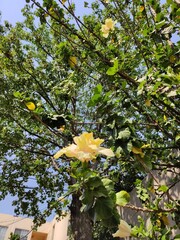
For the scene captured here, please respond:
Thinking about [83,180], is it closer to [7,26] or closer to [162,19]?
[162,19]

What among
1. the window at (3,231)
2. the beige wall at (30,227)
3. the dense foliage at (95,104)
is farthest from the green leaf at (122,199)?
the window at (3,231)

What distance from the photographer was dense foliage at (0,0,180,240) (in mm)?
1502

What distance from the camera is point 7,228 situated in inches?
910

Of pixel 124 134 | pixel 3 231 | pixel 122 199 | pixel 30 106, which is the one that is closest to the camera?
pixel 122 199

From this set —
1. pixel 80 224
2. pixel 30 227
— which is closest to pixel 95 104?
pixel 80 224

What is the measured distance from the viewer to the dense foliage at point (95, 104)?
4.93 feet

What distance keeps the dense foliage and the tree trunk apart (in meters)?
0.04

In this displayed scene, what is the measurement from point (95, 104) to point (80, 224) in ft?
19.0

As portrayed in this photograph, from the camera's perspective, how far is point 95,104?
1.56 meters

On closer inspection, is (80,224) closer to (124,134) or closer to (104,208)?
(124,134)

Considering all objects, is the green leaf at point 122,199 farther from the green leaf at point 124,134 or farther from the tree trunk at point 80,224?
the tree trunk at point 80,224

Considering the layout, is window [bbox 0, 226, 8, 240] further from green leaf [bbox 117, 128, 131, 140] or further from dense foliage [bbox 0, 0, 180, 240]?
green leaf [bbox 117, 128, 131, 140]

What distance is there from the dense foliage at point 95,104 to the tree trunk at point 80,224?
0.13 feet

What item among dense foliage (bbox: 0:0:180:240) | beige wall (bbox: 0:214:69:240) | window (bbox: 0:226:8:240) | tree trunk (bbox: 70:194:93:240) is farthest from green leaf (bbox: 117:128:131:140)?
window (bbox: 0:226:8:240)
